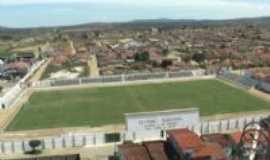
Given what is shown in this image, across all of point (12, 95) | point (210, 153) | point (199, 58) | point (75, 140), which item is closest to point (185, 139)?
point (210, 153)

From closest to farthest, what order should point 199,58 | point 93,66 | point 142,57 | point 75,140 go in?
1. point 75,140
2. point 93,66
3. point 199,58
4. point 142,57

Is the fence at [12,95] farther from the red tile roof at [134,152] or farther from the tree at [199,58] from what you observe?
the tree at [199,58]

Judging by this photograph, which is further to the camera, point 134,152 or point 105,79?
point 105,79

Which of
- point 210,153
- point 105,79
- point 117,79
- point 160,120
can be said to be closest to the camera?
point 210,153

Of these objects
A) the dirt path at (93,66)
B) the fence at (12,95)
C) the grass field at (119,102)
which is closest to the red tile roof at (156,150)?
the grass field at (119,102)

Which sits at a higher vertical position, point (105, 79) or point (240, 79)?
point (240, 79)

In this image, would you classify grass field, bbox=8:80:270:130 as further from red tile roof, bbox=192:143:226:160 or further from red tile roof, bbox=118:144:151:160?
red tile roof, bbox=192:143:226:160

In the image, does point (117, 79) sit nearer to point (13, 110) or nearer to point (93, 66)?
point (13, 110)
